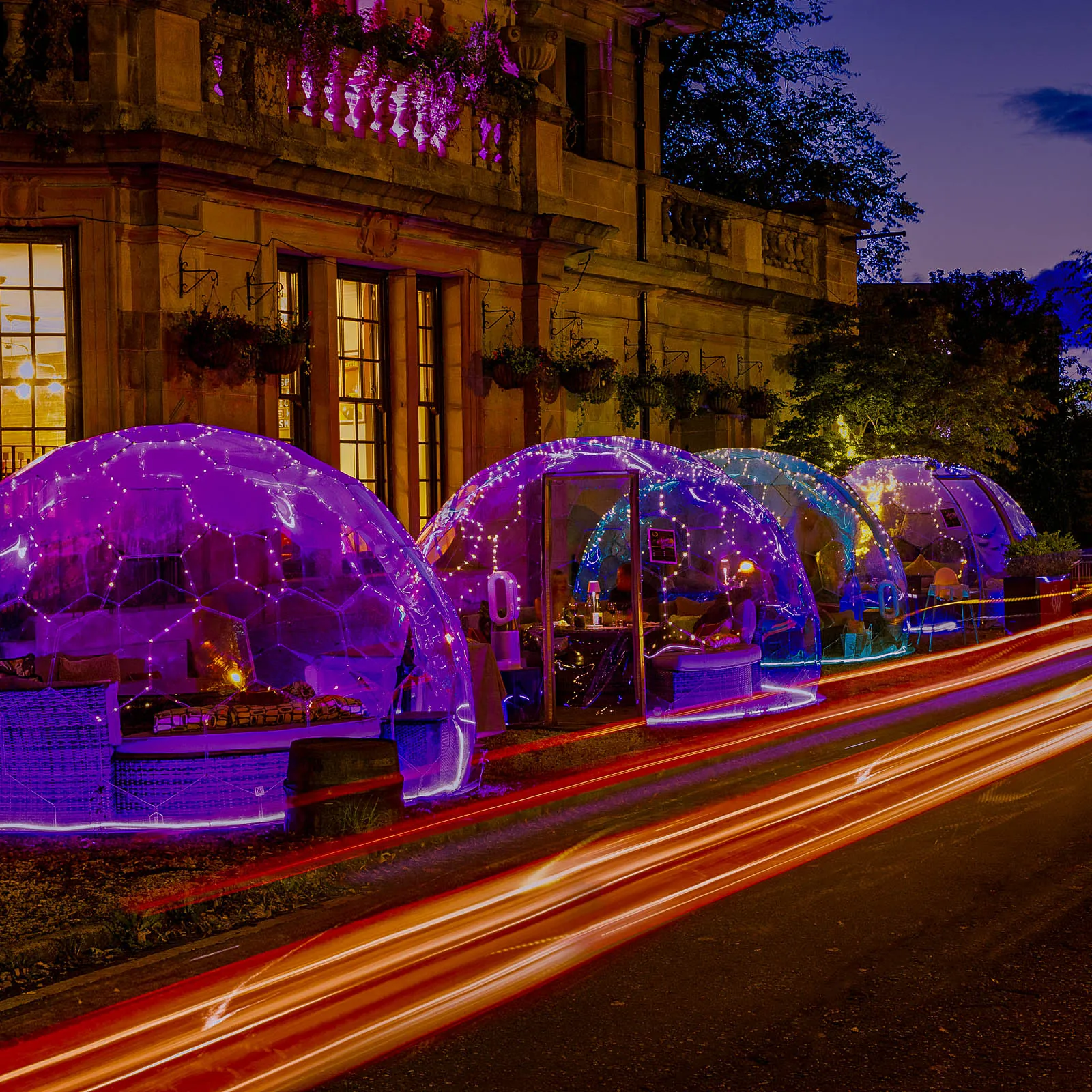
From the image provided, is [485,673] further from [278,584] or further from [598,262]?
[598,262]

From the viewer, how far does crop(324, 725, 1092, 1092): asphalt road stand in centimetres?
523

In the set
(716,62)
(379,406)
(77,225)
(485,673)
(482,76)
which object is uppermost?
(716,62)

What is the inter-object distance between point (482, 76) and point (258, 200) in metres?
3.91

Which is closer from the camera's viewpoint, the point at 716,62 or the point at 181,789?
the point at 181,789

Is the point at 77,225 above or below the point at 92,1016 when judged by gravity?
above

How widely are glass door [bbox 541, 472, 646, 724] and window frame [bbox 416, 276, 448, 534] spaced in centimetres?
159

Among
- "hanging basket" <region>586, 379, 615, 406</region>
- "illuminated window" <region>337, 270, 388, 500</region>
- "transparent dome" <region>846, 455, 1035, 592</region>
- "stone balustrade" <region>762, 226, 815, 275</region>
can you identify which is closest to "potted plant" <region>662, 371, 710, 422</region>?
"hanging basket" <region>586, 379, 615, 406</region>

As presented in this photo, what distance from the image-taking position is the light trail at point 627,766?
8.10m

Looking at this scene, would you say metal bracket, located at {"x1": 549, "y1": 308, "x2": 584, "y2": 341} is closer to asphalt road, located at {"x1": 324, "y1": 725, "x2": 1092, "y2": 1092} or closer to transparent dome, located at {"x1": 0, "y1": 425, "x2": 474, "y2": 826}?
transparent dome, located at {"x1": 0, "y1": 425, "x2": 474, "y2": 826}

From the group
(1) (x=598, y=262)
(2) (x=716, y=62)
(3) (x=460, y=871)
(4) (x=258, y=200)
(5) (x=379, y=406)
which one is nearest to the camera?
(3) (x=460, y=871)

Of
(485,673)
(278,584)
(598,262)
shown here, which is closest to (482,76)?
(598,262)

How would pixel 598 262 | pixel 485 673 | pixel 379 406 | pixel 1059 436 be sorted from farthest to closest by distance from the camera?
pixel 1059 436
pixel 598 262
pixel 379 406
pixel 485 673

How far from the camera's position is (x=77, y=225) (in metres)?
14.5

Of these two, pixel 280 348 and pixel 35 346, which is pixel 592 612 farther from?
pixel 35 346
